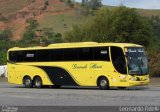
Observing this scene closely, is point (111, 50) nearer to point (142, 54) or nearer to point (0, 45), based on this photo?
point (142, 54)

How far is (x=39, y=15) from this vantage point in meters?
144

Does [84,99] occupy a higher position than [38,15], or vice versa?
[38,15]

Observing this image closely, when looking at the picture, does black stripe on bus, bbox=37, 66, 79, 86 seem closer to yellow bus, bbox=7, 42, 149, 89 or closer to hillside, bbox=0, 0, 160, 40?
yellow bus, bbox=7, 42, 149, 89

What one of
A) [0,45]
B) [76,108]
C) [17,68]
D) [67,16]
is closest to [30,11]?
[67,16]

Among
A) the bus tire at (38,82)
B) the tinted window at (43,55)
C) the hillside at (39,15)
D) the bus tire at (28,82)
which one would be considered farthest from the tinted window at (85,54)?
the hillside at (39,15)

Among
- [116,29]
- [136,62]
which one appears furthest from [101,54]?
[116,29]

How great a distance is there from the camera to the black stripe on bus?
37.7 m

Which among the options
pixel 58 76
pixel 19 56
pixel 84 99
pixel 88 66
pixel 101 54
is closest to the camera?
pixel 84 99

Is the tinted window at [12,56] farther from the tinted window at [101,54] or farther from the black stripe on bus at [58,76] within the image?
the tinted window at [101,54]

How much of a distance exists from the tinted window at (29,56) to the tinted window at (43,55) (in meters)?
0.53

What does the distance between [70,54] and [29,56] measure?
417 cm

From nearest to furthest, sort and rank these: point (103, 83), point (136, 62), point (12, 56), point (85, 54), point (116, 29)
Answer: point (136, 62) → point (103, 83) → point (85, 54) → point (12, 56) → point (116, 29)

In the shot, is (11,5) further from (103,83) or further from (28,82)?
(103,83)

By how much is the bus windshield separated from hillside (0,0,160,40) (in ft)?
293
